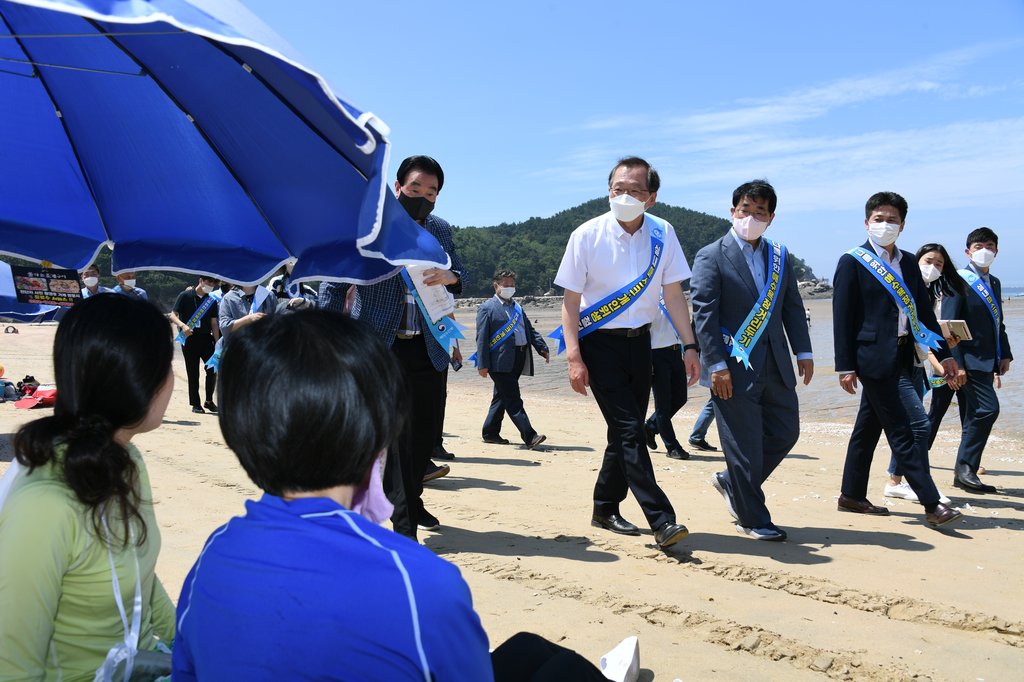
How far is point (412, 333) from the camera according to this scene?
189 inches

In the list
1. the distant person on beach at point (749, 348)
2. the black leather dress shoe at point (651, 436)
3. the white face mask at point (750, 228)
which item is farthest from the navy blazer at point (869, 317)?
the black leather dress shoe at point (651, 436)

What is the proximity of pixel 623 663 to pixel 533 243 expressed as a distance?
132166 millimetres

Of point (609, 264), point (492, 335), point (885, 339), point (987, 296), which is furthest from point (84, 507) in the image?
point (492, 335)

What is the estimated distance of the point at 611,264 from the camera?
5.02m

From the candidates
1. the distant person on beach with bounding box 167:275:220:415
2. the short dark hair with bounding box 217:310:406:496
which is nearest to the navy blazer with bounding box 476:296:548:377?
the distant person on beach with bounding box 167:275:220:415

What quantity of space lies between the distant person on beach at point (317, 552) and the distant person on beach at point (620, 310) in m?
3.42

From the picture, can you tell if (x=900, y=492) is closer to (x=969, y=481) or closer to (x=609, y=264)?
(x=969, y=481)

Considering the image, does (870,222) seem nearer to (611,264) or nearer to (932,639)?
(611,264)

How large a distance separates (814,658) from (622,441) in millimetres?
1751

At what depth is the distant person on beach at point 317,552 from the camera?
129 centimetres

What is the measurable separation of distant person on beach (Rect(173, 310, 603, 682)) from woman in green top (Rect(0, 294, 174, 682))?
445mm

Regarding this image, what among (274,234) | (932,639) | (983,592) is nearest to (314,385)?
(274,234)

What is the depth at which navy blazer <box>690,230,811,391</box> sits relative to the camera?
5066mm

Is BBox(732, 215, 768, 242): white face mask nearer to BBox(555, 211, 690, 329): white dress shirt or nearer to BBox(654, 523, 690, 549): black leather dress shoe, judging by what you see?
BBox(555, 211, 690, 329): white dress shirt
